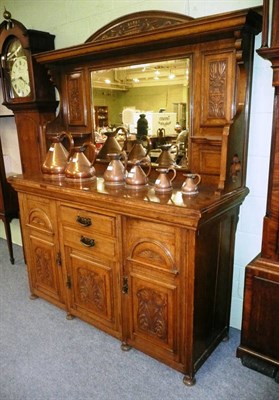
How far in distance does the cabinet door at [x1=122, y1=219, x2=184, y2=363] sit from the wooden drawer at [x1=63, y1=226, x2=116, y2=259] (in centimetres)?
13

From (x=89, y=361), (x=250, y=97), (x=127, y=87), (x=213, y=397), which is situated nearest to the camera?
(x=213, y=397)

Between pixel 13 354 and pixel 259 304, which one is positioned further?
pixel 13 354

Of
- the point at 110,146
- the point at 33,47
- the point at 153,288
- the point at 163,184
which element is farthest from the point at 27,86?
the point at 153,288

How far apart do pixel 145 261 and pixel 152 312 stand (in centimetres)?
30

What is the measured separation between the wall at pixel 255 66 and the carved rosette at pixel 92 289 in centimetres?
87

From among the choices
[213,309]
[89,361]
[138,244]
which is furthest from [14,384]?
[213,309]

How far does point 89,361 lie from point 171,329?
1.86 feet

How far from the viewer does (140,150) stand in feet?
7.12

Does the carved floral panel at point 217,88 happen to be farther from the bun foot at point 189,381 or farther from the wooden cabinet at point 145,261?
the bun foot at point 189,381

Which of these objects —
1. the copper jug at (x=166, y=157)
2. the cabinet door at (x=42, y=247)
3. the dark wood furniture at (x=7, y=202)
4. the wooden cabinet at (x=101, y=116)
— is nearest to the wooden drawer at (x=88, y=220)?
the cabinet door at (x=42, y=247)

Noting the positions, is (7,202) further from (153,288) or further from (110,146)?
(153,288)

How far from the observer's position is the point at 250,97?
1.76 m

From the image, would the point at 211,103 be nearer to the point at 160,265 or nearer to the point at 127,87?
the point at 127,87

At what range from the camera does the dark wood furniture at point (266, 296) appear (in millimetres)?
1560
